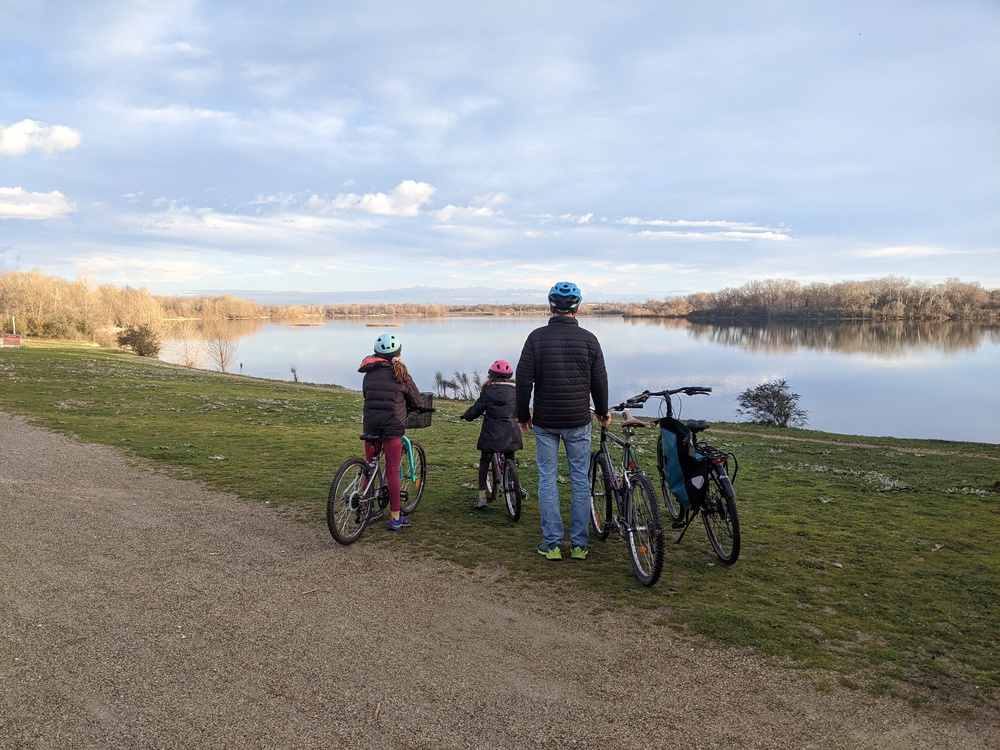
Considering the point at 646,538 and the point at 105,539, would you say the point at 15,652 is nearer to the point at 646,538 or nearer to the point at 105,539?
the point at 105,539

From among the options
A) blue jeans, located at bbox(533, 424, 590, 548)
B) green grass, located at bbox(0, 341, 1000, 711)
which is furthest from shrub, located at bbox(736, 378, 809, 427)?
blue jeans, located at bbox(533, 424, 590, 548)

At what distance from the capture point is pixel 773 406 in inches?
1137

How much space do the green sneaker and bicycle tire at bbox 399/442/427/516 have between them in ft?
5.78

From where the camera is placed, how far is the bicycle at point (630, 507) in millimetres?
4484

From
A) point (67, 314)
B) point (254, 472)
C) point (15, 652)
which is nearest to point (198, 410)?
point (254, 472)

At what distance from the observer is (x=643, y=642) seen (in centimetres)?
374

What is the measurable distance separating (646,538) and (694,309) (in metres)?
165

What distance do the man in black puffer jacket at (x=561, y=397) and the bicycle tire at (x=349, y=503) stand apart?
1675 mm

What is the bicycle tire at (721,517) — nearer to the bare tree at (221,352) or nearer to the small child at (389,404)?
the small child at (389,404)

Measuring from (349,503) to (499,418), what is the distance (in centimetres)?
176

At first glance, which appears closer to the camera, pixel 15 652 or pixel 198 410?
pixel 15 652

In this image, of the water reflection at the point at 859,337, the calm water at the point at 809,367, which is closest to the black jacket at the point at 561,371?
the calm water at the point at 809,367

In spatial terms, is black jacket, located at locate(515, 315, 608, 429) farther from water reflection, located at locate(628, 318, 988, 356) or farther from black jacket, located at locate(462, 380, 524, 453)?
water reflection, located at locate(628, 318, 988, 356)

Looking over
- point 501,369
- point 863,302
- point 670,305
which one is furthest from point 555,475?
point 670,305
